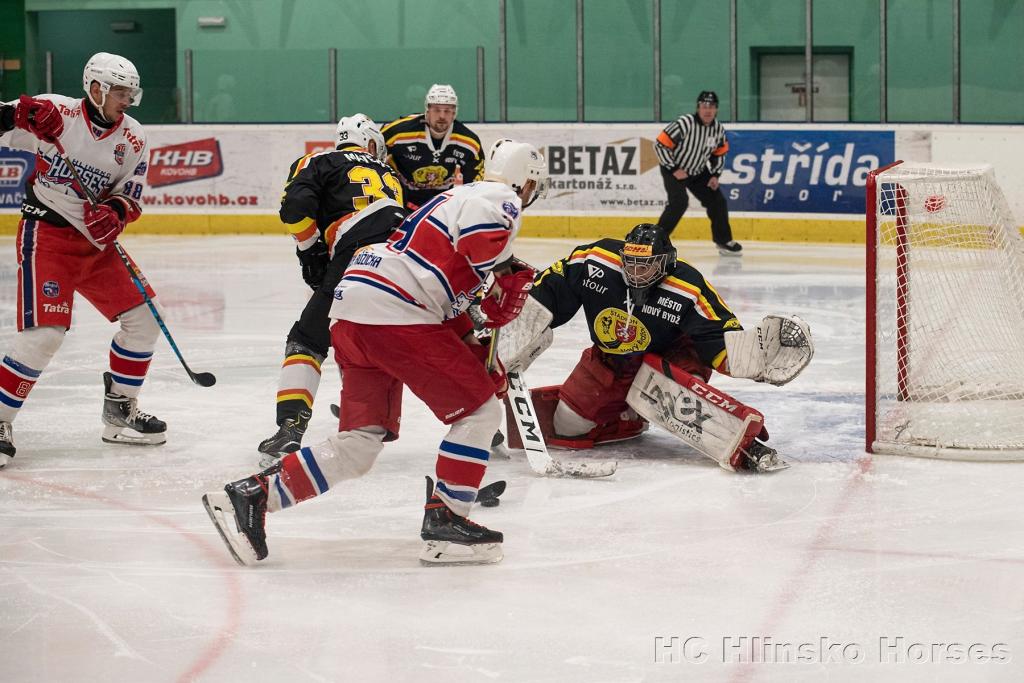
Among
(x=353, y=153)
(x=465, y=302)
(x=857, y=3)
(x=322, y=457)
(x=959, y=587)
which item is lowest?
(x=959, y=587)

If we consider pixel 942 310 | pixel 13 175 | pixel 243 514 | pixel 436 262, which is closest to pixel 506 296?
pixel 436 262

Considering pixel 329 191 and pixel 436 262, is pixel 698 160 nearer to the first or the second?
pixel 329 191

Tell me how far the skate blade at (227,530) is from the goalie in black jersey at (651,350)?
1298 mm

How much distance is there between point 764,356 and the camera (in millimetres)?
4176

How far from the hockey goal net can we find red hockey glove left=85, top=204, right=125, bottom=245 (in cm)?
234

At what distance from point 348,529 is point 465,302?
2.38 feet

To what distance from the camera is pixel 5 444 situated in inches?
169

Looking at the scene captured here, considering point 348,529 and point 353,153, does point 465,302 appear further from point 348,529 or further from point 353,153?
point 353,153

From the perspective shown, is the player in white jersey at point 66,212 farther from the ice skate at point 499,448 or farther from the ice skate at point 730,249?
the ice skate at point 730,249

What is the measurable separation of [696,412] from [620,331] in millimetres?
350

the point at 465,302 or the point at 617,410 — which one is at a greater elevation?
the point at 465,302

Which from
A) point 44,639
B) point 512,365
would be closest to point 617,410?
point 512,365

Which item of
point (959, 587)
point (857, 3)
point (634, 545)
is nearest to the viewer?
point (959, 587)

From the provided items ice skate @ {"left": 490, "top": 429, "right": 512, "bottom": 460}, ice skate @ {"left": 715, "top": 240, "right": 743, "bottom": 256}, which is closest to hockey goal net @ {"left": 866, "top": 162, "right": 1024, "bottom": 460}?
ice skate @ {"left": 490, "top": 429, "right": 512, "bottom": 460}
